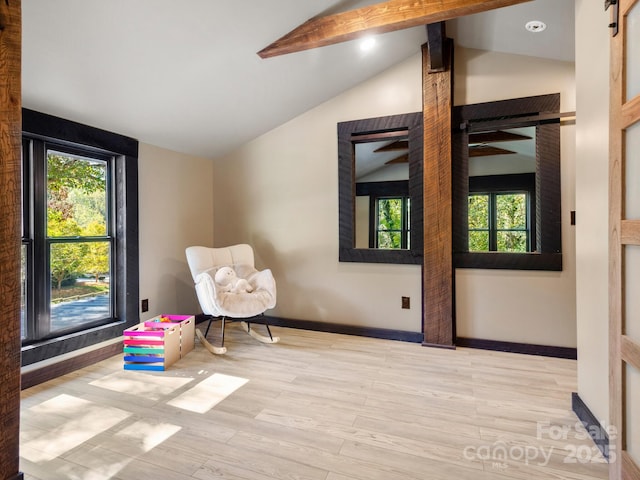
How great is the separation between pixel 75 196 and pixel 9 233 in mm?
1554

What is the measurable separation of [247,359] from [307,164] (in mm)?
2019

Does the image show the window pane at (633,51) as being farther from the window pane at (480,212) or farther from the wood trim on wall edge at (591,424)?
the window pane at (480,212)

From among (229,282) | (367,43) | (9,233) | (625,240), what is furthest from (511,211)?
(9,233)

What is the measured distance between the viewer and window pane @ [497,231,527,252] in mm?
5062

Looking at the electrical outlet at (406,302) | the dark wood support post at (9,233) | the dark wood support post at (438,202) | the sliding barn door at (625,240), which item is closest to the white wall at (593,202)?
the sliding barn door at (625,240)

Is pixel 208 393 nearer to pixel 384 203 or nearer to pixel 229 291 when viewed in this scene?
pixel 229 291

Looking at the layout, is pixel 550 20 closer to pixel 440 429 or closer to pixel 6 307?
pixel 440 429

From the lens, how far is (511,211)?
5.12 m

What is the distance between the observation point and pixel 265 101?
3.07 m

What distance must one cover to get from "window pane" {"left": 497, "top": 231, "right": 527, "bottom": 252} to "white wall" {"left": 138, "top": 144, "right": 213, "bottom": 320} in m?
4.45

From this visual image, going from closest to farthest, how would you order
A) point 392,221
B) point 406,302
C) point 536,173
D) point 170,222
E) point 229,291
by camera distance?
point 536,173 < point 229,291 < point 406,302 < point 170,222 < point 392,221

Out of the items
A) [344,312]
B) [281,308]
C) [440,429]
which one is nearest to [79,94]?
[281,308]

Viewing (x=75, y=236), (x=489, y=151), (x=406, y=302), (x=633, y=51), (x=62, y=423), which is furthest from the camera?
(x=489, y=151)

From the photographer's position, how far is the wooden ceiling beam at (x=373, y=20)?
2.07m
